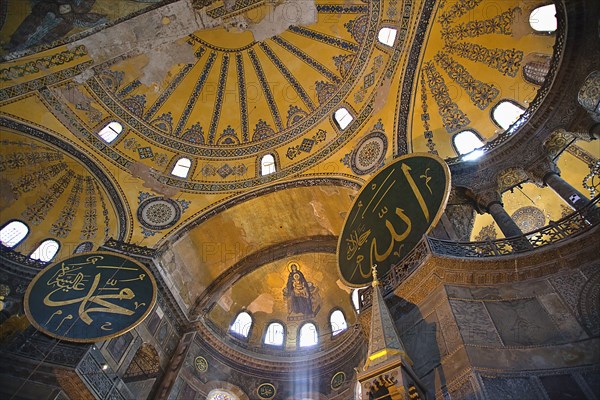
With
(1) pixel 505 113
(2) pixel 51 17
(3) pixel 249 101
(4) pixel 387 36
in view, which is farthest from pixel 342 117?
(2) pixel 51 17

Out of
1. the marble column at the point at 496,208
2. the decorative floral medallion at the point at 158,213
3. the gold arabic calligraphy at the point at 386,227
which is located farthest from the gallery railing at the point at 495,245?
the decorative floral medallion at the point at 158,213

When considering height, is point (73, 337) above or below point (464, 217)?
below

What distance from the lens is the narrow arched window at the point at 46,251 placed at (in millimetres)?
10312

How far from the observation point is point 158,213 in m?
10.9

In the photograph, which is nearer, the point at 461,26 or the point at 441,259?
the point at 441,259

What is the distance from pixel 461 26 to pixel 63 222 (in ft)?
36.2

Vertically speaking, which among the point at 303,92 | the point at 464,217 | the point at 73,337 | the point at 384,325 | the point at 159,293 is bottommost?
the point at 384,325

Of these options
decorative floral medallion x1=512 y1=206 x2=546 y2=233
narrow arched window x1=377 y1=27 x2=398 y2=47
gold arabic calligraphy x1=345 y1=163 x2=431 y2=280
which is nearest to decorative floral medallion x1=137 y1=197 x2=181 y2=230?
gold arabic calligraphy x1=345 y1=163 x2=431 y2=280

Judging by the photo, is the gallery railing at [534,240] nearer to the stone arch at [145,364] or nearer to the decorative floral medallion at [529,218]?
the decorative floral medallion at [529,218]

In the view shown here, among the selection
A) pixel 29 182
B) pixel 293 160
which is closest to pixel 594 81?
pixel 293 160

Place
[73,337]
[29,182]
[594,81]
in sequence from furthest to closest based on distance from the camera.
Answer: [29,182]
[73,337]
[594,81]

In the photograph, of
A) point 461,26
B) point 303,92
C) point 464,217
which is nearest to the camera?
point 464,217

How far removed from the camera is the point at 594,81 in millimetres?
6535

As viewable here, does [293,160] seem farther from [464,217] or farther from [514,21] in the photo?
[514,21]
